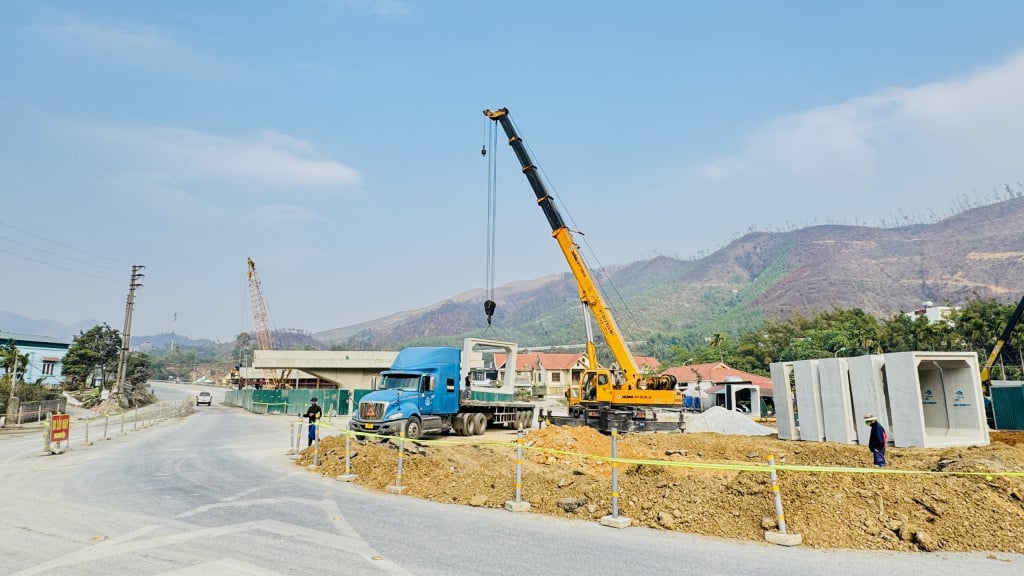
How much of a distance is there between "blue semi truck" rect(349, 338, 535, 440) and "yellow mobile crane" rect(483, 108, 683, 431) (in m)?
3.99

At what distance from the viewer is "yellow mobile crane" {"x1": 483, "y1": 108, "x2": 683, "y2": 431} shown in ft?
85.6

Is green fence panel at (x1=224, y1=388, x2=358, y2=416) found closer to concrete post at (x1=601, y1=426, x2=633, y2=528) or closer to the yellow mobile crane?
the yellow mobile crane

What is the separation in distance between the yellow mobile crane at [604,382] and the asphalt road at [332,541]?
1606 centimetres

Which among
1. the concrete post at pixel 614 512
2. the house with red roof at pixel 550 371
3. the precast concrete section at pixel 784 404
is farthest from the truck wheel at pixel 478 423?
the house with red roof at pixel 550 371

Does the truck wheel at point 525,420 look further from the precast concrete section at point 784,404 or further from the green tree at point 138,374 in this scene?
the green tree at point 138,374

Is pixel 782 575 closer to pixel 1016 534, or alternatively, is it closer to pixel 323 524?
pixel 1016 534

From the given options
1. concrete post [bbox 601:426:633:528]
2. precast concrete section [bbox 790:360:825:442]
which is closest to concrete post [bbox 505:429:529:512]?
concrete post [bbox 601:426:633:528]

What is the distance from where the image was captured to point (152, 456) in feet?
62.7

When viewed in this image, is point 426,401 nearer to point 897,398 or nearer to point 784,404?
point 784,404

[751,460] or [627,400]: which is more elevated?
[627,400]

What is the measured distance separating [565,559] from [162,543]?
6082mm

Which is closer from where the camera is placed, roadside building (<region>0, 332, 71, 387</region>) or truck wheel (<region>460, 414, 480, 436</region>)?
truck wheel (<region>460, 414, 480, 436</region>)

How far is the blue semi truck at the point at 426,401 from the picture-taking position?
20.5m

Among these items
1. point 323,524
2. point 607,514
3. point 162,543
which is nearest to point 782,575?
point 607,514
